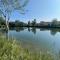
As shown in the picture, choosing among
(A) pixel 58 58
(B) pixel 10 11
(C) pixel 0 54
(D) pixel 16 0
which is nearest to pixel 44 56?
(A) pixel 58 58

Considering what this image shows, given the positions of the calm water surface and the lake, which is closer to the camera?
the lake

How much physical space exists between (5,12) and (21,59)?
47.5 feet

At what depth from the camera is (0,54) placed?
174 inches

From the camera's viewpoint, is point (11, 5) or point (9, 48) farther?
point (11, 5)

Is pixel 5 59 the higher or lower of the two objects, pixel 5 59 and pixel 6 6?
the lower

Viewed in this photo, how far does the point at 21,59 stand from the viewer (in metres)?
4.41

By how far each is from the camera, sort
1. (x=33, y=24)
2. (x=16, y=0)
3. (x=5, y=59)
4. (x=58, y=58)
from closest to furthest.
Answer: (x=5, y=59) < (x=58, y=58) < (x=16, y=0) < (x=33, y=24)

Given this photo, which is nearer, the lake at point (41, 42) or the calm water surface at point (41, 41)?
the lake at point (41, 42)

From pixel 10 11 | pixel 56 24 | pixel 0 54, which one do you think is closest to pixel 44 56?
pixel 0 54

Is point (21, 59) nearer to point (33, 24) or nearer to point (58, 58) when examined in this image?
point (58, 58)

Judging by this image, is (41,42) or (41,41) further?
(41,41)

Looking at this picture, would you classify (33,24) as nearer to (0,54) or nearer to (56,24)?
(56,24)

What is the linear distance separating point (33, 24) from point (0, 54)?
80892 millimetres

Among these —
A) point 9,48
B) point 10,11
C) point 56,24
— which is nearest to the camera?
point 9,48
